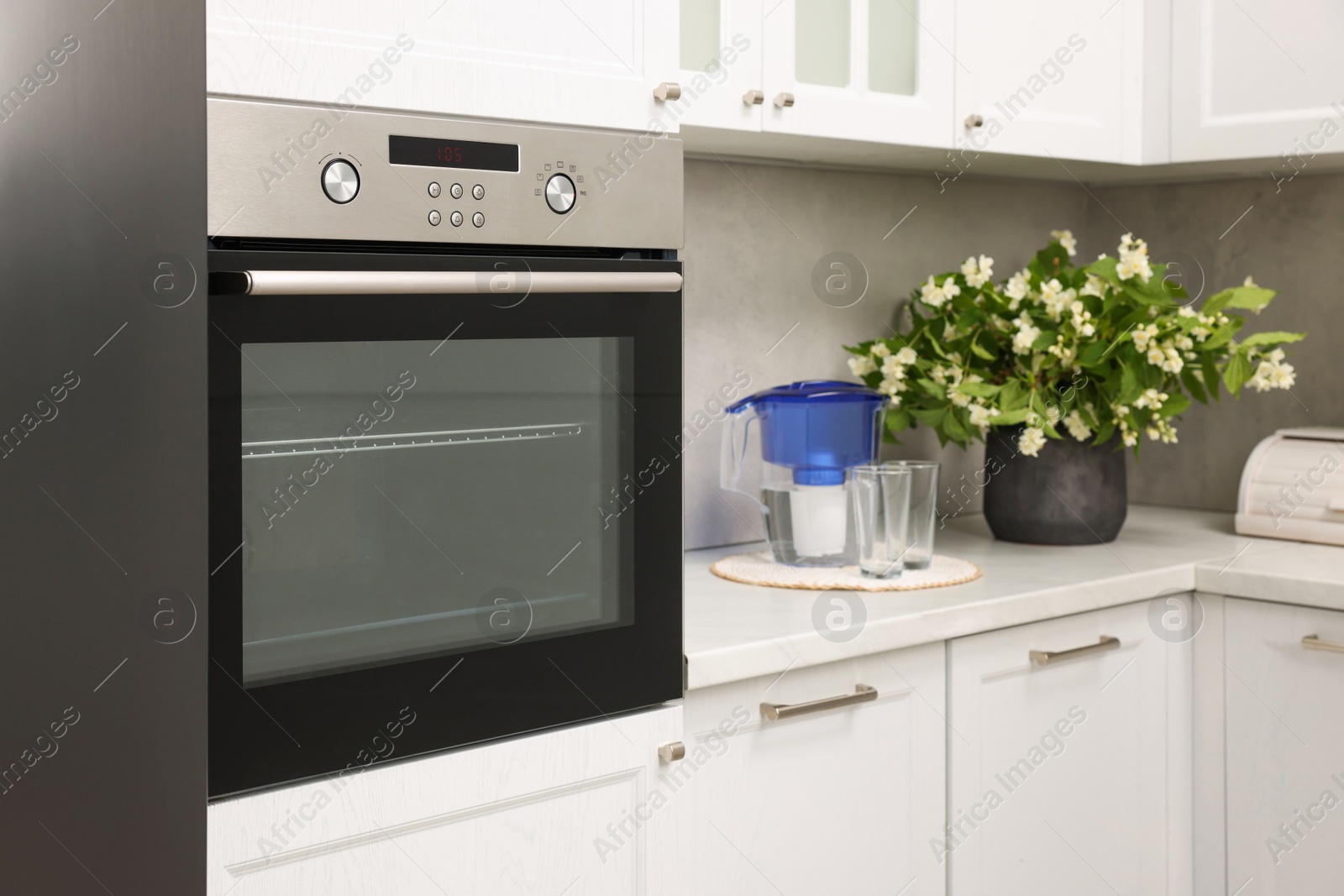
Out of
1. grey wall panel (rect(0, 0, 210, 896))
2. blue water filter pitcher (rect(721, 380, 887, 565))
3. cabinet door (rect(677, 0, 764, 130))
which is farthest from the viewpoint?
blue water filter pitcher (rect(721, 380, 887, 565))

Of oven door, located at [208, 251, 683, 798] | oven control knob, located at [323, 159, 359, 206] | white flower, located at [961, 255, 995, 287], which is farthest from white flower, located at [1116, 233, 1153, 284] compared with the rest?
oven control knob, located at [323, 159, 359, 206]

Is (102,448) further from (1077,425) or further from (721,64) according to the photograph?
(1077,425)

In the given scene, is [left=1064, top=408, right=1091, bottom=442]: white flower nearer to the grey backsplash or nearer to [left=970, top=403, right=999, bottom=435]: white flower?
[left=970, top=403, right=999, bottom=435]: white flower

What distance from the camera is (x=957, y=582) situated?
1613 millimetres

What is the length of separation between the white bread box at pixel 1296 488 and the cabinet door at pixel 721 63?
1083 millimetres

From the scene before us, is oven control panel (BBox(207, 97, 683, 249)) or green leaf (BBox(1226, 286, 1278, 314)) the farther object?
green leaf (BBox(1226, 286, 1278, 314))

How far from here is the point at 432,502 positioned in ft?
3.55

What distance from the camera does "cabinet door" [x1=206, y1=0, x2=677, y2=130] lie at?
3.24 feet

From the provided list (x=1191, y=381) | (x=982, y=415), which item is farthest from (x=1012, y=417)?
(x=1191, y=381)

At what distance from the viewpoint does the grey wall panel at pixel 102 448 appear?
86 cm

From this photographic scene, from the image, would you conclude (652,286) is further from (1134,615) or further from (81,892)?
(1134,615)

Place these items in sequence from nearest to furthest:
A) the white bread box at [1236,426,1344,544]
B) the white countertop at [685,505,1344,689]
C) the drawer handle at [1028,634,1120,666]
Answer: the white countertop at [685,505,1344,689]
the drawer handle at [1028,634,1120,666]
the white bread box at [1236,426,1344,544]

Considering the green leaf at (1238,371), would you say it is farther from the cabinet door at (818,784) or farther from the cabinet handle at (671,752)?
the cabinet handle at (671,752)

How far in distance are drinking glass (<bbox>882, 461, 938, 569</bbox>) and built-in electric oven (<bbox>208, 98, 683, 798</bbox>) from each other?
0.50 meters
